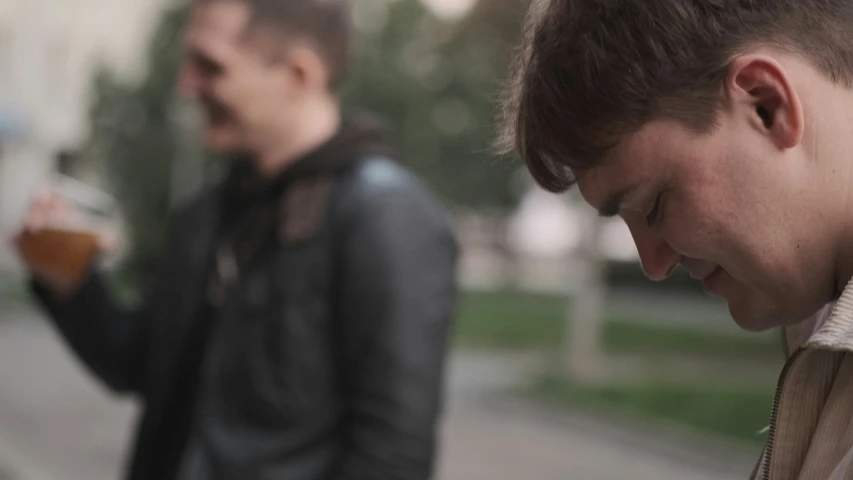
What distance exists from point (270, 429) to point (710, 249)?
1.18m

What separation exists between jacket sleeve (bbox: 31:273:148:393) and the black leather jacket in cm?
47

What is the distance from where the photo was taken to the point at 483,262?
122 ft

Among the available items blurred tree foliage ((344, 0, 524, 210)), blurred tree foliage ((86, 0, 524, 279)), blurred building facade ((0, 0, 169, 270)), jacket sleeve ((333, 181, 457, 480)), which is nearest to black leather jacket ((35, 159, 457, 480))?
jacket sleeve ((333, 181, 457, 480))

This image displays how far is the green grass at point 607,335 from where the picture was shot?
13.4 m

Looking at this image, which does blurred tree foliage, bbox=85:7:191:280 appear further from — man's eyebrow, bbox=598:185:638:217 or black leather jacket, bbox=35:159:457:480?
man's eyebrow, bbox=598:185:638:217

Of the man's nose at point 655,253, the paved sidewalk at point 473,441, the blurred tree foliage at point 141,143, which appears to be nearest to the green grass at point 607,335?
the paved sidewalk at point 473,441

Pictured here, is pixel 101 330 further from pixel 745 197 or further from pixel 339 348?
pixel 745 197

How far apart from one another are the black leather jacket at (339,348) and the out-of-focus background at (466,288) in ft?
1.17

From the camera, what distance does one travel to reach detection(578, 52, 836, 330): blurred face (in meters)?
0.97

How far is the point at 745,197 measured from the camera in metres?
1.00

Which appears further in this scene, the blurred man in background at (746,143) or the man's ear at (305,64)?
the man's ear at (305,64)

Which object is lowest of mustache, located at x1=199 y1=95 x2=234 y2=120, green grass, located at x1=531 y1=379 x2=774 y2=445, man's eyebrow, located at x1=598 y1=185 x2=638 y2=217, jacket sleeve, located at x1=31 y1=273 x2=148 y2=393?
green grass, located at x1=531 y1=379 x2=774 y2=445

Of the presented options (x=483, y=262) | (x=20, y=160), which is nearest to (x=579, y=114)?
(x=20, y=160)

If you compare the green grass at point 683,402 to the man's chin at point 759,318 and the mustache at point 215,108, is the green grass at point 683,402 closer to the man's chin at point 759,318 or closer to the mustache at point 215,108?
the mustache at point 215,108
